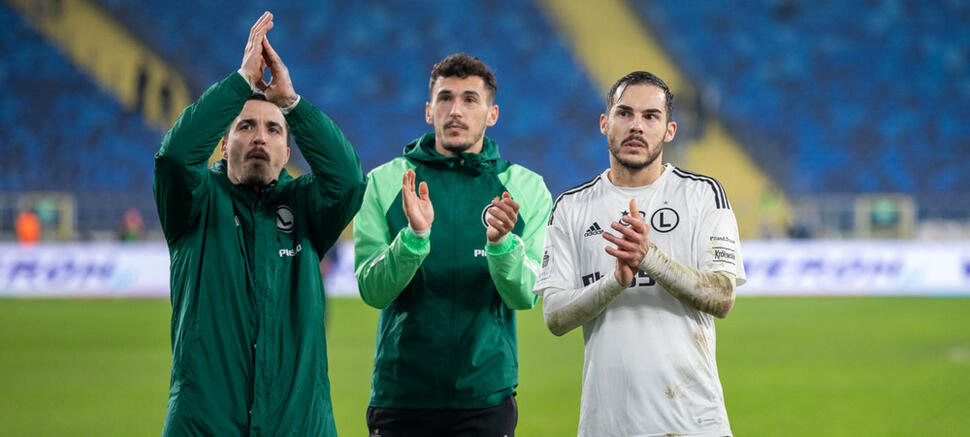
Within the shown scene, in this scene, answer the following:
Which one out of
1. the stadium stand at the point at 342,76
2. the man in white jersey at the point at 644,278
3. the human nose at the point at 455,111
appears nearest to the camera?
the man in white jersey at the point at 644,278

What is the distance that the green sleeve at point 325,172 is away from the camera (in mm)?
3445

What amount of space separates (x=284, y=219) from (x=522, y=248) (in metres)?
0.92

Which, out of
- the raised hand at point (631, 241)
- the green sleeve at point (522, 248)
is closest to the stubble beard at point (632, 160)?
the raised hand at point (631, 241)

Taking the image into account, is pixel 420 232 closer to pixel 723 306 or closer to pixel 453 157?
pixel 453 157

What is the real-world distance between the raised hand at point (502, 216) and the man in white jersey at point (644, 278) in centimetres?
16

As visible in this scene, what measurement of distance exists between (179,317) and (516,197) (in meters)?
1.52

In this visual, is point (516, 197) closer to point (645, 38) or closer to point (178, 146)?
point (178, 146)

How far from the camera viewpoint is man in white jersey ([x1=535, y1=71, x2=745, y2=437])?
10.9 ft

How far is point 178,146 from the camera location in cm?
324

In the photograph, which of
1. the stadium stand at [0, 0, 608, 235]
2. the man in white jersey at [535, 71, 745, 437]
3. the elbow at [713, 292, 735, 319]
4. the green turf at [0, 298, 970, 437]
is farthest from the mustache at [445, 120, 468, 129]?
the stadium stand at [0, 0, 608, 235]

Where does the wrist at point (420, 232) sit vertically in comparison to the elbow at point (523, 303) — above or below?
above

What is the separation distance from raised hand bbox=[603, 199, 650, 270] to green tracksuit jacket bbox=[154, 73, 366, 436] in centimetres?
93

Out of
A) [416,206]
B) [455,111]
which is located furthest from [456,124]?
[416,206]

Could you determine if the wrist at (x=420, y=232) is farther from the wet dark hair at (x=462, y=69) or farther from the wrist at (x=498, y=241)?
the wet dark hair at (x=462, y=69)
